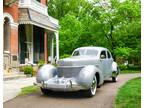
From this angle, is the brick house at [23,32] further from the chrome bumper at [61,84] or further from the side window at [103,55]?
the chrome bumper at [61,84]

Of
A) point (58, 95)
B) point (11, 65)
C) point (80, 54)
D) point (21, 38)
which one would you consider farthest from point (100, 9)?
point (58, 95)

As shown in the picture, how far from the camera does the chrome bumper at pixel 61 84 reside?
11.3 metres

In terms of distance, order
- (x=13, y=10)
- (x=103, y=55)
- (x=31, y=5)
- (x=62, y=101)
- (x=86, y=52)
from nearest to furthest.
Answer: (x=62, y=101), (x=86, y=52), (x=103, y=55), (x=13, y=10), (x=31, y=5)

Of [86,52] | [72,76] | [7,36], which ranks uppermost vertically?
[7,36]

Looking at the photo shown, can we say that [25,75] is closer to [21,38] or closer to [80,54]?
[21,38]

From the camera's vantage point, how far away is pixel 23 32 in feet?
83.4

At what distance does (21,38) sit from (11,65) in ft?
12.8

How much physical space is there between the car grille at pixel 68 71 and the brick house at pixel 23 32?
8575 millimetres

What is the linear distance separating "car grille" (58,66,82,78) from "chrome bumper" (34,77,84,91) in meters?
0.32

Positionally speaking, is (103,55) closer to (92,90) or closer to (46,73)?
(92,90)

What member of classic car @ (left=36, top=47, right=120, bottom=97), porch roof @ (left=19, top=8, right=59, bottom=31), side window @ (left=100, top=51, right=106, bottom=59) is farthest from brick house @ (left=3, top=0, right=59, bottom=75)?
classic car @ (left=36, top=47, right=120, bottom=97)

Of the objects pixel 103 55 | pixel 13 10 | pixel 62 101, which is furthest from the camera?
pixel 13 10

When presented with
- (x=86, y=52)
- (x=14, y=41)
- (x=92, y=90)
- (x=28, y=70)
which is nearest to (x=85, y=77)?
(x=92, y=90)

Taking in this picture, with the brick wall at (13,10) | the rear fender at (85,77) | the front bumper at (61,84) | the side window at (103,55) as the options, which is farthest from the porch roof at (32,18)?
the rear fender at (85,77)
